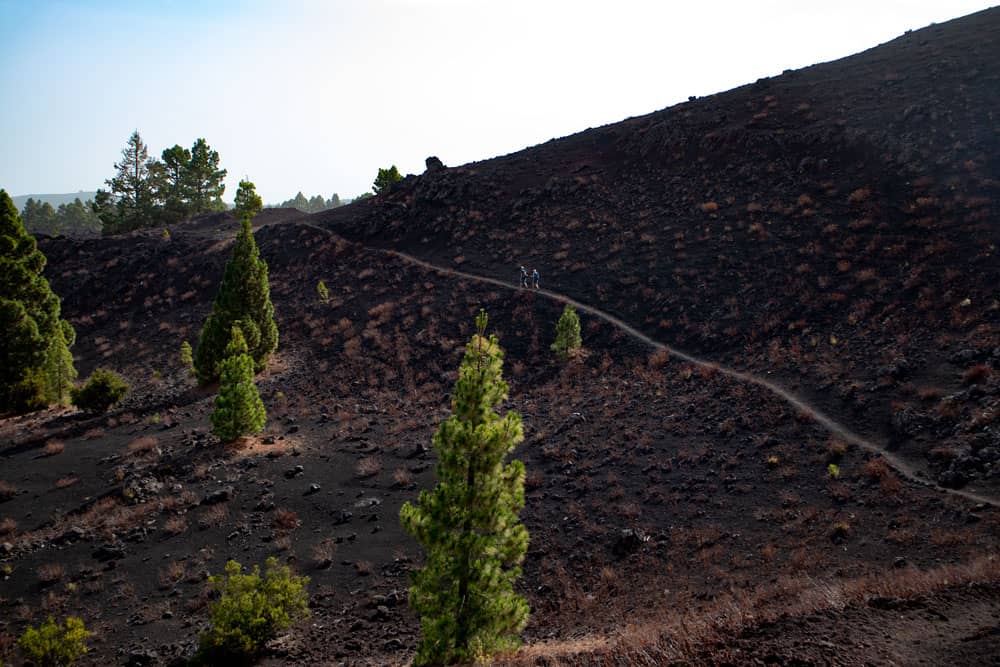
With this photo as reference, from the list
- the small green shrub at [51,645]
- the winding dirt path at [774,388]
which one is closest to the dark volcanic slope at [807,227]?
the winding dirt path at [774,388]

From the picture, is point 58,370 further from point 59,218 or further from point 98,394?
point 59,218

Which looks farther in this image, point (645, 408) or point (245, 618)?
point (645, 408)

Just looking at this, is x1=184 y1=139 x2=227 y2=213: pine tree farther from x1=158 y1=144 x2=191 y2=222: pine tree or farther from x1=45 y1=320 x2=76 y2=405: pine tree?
x1=45 y1=320 x2=76 y2=405: pine tree

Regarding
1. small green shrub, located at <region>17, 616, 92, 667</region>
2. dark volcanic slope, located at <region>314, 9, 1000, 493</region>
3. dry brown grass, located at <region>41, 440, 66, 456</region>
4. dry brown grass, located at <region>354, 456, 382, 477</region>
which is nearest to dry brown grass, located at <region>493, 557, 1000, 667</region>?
dark volcanic slope, located at <region>314, 9, 1000, 493</region>

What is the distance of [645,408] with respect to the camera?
25.5 metres

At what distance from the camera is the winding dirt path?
16203 mm

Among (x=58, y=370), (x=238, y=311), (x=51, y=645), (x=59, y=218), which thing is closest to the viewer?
(x=51, y=645)

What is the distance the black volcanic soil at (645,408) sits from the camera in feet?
47.8

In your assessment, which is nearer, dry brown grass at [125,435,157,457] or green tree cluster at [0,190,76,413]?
dry brown grass at [125,435,157,457]

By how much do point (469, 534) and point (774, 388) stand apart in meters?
17.9

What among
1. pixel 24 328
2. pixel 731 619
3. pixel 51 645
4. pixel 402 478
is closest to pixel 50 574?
pixel 51 645

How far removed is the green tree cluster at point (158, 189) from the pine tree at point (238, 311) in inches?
1910

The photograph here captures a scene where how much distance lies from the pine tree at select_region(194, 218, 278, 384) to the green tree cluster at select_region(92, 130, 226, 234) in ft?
159

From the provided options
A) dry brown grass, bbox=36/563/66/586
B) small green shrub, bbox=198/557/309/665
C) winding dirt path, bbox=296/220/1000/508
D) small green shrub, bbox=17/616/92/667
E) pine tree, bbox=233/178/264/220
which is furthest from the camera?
pine tree, bbox=233/178/264/220
